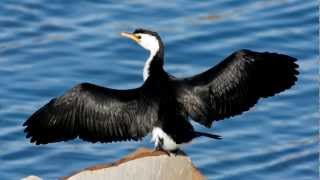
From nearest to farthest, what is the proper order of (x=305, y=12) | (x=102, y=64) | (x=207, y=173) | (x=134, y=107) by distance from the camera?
(x=134, y=107) → (x=207, y=173) → (x=102, y=64) → (x=305, y=12)

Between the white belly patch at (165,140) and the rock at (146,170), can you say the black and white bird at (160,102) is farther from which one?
the rock at (146,170)

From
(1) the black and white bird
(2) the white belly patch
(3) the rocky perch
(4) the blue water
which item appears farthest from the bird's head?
(4) the blue water

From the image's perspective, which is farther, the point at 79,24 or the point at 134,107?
the point at 79,24

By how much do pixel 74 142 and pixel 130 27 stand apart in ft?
6.58

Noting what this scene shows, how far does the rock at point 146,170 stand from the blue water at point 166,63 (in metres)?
4.24

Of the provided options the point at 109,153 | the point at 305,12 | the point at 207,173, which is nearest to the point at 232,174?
the point at 207,173

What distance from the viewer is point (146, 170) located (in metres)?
8.67

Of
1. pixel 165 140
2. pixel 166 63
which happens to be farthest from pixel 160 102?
pixel 166 63

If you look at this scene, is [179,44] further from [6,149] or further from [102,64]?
Result: [6,149]

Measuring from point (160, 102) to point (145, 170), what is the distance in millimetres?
1288

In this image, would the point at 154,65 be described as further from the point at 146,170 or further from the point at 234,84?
the point at 146,170

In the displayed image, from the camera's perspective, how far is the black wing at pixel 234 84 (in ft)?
33.1

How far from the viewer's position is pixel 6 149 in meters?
13.5

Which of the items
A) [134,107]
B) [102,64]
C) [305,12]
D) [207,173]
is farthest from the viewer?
[305,12]
